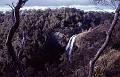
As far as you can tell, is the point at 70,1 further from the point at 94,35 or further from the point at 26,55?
the point at 94,35

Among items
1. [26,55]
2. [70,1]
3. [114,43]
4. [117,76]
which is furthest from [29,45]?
[117,76]

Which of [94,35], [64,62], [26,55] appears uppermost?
[94,35]

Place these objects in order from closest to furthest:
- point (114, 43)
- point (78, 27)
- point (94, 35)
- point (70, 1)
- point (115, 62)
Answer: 1. point (115, 62)
2. point (114, 43)
3. point (94, 35)
4. point (78, 27)
5. point (70, 1)

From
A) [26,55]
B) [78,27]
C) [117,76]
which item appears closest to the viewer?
[117,76]

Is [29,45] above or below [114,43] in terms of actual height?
below

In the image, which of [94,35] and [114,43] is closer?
[114,43]

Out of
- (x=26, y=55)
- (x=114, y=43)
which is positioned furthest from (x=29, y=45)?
(x=114, y=43)

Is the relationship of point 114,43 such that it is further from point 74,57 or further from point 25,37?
point 25,37
